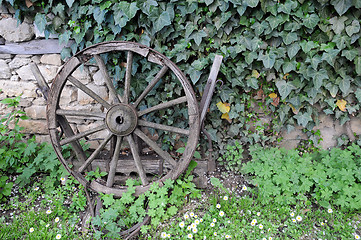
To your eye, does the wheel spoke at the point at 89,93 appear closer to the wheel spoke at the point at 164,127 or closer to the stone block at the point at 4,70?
the wheel spoke at the point at 164,127

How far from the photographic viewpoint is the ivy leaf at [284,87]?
2625 mm

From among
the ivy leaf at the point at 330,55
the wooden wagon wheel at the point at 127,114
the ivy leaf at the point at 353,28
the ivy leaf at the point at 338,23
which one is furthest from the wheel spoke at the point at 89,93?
the ivy leaf at the point at 353,28

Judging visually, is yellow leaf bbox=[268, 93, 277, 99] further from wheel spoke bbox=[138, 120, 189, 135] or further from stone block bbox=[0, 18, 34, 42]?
stone block bbox=[0, 18, 34, 42]

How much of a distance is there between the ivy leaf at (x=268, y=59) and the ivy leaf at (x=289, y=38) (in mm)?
162

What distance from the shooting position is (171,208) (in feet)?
7.32

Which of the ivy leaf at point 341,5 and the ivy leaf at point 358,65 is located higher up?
the ivy leaf at point 341,5

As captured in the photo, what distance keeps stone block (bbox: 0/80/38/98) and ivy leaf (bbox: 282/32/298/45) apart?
8.75 feet

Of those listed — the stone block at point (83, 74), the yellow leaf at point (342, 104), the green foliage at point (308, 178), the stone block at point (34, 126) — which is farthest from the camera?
the stone block at point (34, 126)

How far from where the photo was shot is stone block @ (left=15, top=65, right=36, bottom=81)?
2869 mm

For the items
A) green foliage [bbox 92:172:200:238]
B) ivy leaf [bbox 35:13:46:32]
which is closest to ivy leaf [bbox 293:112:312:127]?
green foliage [bbox 92:172:200:238]


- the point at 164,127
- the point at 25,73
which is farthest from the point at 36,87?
the point at 164,127

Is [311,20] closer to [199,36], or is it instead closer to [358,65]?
[358,65]

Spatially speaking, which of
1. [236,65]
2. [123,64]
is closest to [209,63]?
[236,65]

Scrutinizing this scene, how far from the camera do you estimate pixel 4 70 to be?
2.89m
